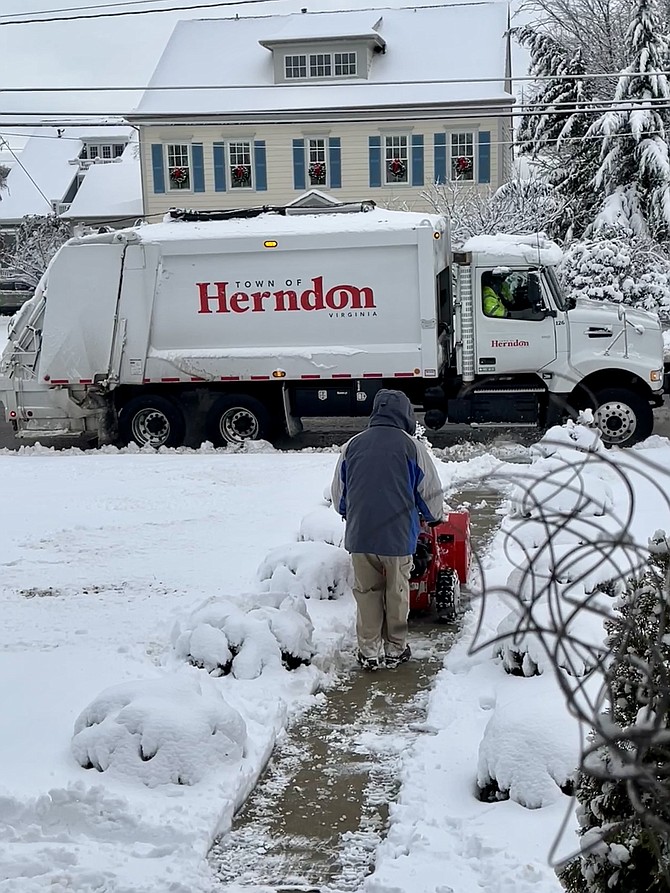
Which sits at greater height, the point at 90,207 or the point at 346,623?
the point at 90,207

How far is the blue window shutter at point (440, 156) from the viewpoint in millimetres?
30359

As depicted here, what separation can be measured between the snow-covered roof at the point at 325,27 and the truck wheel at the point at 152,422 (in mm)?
20506

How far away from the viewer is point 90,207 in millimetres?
38625

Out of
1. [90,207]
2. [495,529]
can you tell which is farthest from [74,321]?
[90,207]

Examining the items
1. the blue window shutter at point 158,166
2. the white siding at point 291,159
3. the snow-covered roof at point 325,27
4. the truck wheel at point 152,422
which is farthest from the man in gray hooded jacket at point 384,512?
the snow-covered roof at point 325,27

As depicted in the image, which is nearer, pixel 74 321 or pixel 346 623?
pixel 346 623

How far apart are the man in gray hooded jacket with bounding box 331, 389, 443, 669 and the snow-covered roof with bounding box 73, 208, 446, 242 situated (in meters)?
7.67

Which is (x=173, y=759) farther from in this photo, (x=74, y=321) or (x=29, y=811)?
(x=74, y=321)

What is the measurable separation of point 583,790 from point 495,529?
22.2 feet

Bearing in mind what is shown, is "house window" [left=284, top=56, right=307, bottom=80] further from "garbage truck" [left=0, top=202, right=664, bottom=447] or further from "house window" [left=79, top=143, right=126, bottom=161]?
"house window" [left=79, top=143, right=126, bottom=161]

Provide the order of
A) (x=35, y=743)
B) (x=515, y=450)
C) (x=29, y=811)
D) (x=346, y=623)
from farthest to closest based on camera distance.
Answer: (x=515, y=450)
(x=346, y=623)
(x=35, y=743)
(x=29, y=811)

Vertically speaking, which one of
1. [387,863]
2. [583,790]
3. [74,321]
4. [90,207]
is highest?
[90,207]

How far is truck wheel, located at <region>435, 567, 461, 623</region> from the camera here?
681cm

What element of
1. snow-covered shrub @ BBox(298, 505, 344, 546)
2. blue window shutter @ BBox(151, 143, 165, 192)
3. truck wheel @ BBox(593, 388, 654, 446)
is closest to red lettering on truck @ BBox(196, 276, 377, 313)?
truck wheel @ BBox(593, 388, 654, 446)
